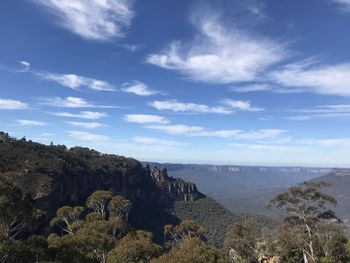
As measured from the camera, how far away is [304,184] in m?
44.0

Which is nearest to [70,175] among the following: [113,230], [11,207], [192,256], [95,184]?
[95,184]

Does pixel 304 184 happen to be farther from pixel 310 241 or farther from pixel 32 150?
pixel 32 150

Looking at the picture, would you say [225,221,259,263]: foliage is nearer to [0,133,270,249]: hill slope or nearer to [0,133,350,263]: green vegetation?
[0,133,350,263]: green vegetation

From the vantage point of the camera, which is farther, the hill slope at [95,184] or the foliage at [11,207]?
the hill slope at [95,184]

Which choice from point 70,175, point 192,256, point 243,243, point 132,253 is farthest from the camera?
point 70,175

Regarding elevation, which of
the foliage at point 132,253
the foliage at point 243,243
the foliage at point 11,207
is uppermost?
the foliage at point 11,207

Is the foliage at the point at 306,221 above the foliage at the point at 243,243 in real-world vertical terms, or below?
above

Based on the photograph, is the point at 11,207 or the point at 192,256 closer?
the point at 11,207

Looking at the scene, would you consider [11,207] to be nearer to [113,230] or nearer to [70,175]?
[113,230]

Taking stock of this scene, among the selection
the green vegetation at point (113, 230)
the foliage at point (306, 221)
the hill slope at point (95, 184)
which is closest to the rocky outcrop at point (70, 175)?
the hill slope at point (95, 184)

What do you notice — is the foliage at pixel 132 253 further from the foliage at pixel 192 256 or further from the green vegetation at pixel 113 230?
the foliage at pixel 192 256

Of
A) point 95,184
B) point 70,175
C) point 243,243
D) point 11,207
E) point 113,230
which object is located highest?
point 70,175

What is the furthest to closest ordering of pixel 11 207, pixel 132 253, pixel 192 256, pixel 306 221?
pixel 306 221 → pixel 132 253 → pixel 192 256 → pixel 11 207

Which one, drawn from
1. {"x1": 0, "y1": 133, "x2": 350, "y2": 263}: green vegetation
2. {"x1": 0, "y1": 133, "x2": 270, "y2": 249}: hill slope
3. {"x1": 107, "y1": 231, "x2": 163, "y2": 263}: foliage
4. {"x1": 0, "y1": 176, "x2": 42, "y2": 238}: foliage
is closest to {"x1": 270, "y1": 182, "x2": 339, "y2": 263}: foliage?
{"x1": 0, "y1": 133, "x2": 350, "y2": 263}: green vegetation
